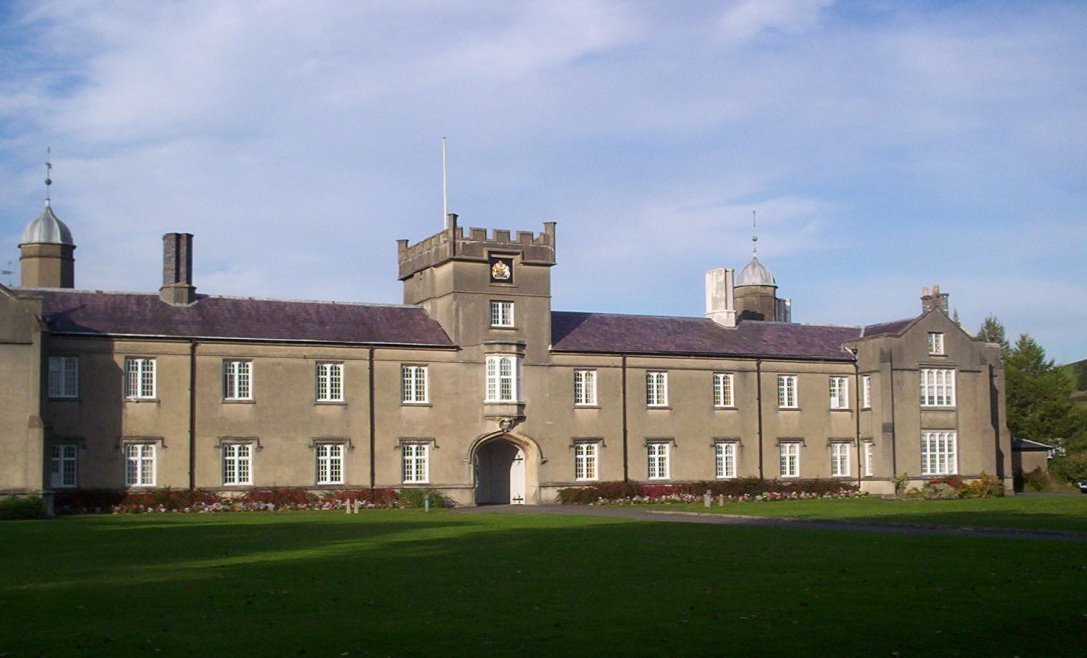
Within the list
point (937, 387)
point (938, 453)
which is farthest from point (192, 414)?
point (937, 387)

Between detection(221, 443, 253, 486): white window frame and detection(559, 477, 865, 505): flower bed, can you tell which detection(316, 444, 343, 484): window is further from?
detection(559, 477, 865, 505): flower bed

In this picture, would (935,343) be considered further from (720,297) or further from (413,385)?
(413,385)

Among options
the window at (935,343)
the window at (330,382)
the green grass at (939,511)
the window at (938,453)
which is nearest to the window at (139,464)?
the window at (330,382)

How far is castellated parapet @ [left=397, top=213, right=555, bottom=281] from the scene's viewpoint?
51.6 m

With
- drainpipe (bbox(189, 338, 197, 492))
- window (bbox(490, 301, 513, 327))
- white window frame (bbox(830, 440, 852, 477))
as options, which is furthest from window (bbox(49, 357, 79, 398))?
white window frame (bbox(830, 440, 852, 477))

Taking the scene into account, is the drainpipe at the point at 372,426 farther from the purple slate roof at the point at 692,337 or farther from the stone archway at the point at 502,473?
the purple slate roof at the point at 692,337

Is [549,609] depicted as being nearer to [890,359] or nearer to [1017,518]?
[1017,518]

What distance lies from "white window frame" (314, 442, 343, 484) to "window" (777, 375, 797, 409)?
65.3 feet

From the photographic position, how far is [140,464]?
151 feet

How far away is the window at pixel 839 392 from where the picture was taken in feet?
193

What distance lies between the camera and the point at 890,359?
57.3m

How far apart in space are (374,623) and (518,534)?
1603 cm

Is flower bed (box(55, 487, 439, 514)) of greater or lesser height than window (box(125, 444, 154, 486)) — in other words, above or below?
below

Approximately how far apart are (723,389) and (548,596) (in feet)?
129
